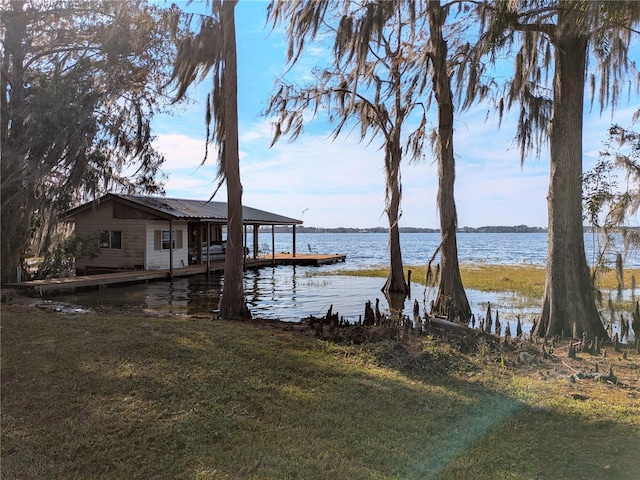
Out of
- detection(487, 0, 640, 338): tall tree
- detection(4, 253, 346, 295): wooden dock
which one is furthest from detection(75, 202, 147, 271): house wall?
detection(487, 0, 640, 338): tall tree

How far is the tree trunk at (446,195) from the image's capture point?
10.6 meters

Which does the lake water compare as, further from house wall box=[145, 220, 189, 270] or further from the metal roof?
the metal roof

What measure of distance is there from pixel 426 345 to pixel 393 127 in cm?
1195

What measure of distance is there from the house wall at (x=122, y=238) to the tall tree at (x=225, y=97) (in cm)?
1254

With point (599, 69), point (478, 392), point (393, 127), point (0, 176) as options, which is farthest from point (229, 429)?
point (393, 127)

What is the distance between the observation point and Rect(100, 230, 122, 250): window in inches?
859

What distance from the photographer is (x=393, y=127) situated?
16938mm

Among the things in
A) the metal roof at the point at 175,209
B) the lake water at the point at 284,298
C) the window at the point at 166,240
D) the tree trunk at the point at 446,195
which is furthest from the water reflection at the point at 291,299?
the metal roof at the point at 175,209

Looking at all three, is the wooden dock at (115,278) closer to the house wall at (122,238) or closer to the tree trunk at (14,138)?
the house wall at (122,238)

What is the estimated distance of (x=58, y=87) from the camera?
11.9 metres

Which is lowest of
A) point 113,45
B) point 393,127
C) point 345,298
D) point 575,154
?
point 345,298

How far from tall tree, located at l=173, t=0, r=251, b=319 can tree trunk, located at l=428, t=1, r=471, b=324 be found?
467 centimetres

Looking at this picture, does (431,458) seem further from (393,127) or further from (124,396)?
(393,127)

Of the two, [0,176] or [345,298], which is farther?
[345,298]
